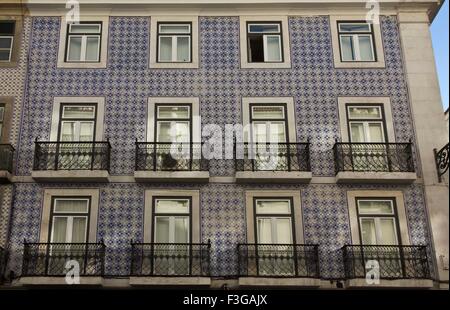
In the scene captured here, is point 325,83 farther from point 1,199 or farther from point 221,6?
point 1,199

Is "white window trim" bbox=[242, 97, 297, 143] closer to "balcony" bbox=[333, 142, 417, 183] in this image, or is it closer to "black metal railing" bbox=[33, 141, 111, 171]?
"balcony" bbox=[333, 142, 417, 183]

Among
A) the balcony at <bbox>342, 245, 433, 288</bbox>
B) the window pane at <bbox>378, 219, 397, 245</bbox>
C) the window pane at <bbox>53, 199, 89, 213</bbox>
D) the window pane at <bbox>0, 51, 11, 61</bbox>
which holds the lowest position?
the balcony at <bbox>342, 245, 433, 288</bbox>

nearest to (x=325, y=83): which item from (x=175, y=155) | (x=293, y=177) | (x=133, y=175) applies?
(x=293, y=177)

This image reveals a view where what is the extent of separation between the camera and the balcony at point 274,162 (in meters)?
12.2

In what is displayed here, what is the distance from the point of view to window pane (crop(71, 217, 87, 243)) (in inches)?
473

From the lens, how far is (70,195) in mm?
12258

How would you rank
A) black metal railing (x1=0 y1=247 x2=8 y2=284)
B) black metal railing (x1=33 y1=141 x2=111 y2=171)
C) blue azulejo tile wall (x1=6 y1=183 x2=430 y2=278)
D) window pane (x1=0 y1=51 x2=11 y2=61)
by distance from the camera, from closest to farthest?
black metal railing (x1=0 y1=247 x2=8 y2=284) < blue azulejo tile wall (x1=6 y1=183 x2=430 y2=278) < black metal railing (x1=33 y1=141 x2=111 y2=171) < window pane (x1=0 y1=51 x2=11 y2=61)

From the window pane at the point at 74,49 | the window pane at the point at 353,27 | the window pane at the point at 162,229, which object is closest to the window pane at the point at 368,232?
the window pane at the point at 162,229

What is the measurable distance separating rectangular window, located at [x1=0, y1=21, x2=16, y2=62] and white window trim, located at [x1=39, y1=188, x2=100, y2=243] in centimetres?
361

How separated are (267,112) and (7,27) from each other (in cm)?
660

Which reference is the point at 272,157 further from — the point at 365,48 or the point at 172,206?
the point at 365,48

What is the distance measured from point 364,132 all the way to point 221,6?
15.0ft

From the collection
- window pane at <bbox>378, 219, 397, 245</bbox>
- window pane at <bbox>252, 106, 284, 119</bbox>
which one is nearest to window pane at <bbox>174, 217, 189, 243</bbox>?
window pane at <bbox>252, 106, 284, 119</bbox>

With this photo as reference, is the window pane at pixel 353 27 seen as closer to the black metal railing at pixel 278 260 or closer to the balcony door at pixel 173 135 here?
the balcony door at pixel 173 135
